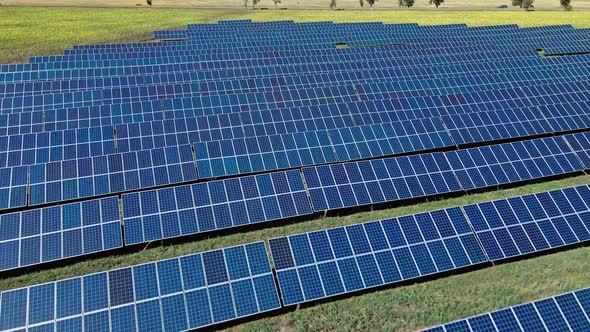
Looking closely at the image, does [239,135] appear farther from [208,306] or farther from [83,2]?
[83,2]

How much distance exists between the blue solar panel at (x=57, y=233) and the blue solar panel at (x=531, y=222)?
59.3ft

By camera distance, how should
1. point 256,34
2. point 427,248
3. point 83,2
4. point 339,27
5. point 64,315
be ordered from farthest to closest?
point 83,2
point 339,27
point 256,34
point 427,248
point 64,315

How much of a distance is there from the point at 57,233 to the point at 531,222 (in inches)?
926

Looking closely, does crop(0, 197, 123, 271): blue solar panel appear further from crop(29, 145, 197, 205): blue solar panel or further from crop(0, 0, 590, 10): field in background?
crop(0, 0, 590, 10): field in background

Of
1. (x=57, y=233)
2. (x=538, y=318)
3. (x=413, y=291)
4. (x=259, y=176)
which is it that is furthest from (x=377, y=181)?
(x=57, y=233)

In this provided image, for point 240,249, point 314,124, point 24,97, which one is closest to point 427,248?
point 240,249

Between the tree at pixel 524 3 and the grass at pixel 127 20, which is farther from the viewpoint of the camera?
the tree at pixel 524 3

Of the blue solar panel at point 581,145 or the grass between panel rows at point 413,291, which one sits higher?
the blue solar panel at point 581,145

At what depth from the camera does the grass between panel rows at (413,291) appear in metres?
15.8

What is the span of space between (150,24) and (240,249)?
7410 cm

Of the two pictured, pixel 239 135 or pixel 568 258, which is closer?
pixel 568 258

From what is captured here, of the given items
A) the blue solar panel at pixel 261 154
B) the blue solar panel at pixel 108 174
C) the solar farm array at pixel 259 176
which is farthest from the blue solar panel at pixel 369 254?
the blue solar panel at pixel 108 174

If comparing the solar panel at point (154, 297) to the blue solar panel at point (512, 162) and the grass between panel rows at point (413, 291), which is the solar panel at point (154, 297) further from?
the blue solar panel at point (512, 162)

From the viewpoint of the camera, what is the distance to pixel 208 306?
49.3ft
